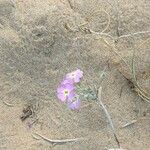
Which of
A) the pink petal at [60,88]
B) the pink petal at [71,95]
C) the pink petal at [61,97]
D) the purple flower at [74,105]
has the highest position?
the pink petal at [71,95]

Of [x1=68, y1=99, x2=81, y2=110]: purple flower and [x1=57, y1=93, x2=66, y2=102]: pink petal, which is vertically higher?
[x1=57, y1=93, x2=66, y2=102]: pink petal

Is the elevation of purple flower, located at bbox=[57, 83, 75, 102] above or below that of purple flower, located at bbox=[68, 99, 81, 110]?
above

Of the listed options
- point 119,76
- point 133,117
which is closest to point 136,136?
point 133,117

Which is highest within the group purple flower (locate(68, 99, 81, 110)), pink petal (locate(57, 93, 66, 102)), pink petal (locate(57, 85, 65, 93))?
pink petal (locate(57, 85, 65, 93))

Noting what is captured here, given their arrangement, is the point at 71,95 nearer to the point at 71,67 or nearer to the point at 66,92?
the point at 66,92

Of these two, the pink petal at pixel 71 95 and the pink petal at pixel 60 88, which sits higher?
the pink petal at pixel 71 95
